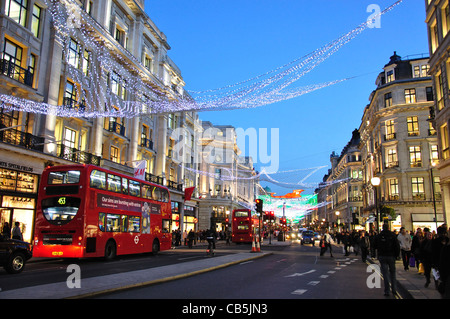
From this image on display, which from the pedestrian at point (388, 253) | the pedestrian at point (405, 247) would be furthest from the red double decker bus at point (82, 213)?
the pedestrian at point (405, 247)

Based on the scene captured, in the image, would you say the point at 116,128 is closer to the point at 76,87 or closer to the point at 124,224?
the point at 76,87

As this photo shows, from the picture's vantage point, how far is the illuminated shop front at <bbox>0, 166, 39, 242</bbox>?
21188 mm

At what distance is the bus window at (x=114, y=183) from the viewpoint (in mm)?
18297

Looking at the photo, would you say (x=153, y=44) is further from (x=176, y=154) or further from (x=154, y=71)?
(x=176, y=154)

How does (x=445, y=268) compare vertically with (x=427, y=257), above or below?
above

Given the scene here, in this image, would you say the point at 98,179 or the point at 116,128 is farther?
the point at 116,128

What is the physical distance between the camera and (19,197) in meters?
22.2

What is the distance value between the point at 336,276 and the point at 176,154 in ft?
123

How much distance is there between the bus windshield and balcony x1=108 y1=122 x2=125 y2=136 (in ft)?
55.4

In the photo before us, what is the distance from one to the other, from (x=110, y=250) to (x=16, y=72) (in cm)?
1237

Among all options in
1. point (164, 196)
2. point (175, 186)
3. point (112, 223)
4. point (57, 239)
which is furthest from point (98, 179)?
point (175, 186)

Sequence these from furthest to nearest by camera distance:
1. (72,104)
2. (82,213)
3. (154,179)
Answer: (154,179), (72,104), (82,213)


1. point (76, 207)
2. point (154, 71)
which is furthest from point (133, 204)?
point (154, 71)

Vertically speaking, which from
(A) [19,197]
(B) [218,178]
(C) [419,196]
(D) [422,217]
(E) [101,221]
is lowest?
(E) [101,221]
